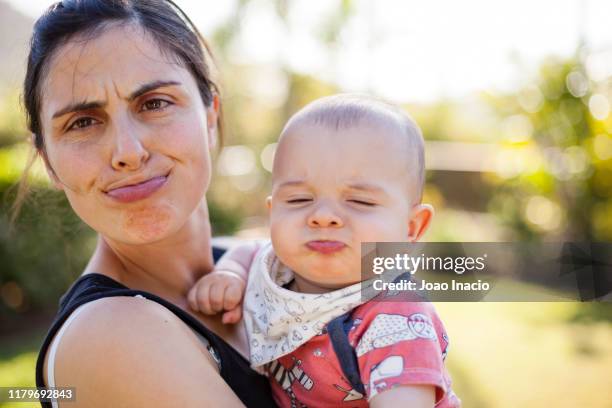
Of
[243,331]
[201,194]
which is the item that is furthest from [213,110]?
[243,331]

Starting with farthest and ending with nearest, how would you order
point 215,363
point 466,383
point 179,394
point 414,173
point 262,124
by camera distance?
point 262,124 < point 466,383 < point 414,173 < point 215,363 < point 179,394

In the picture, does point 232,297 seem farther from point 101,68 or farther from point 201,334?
point 101,68

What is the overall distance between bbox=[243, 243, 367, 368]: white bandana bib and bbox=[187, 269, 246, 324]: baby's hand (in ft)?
0.12

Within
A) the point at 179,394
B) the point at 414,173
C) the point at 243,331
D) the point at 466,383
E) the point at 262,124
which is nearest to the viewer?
the point at 179,394

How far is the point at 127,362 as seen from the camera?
1.68 m

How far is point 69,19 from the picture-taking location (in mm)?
2014

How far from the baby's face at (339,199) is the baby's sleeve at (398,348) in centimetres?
20

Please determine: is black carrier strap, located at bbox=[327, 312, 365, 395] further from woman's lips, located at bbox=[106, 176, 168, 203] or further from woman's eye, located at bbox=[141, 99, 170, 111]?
woman's eye, located at bbox=[141, 99, 170, 111]

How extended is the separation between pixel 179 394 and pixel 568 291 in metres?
8.51

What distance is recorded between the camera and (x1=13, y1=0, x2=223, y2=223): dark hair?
6.60 feet

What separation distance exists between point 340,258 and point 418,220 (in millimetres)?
346

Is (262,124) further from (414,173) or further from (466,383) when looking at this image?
(414,173)

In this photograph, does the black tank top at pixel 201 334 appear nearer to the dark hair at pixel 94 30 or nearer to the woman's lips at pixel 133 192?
the woman's lips at pixel 133 192

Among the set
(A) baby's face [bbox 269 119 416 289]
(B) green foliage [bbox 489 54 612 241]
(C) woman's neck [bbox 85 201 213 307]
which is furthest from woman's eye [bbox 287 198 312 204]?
(B) green foliage [bbox 489 54 612 241]
